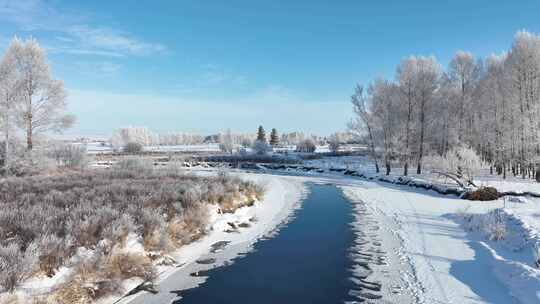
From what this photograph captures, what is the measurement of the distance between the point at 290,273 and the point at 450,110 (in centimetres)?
2920

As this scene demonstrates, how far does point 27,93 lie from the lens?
23094 millimetres

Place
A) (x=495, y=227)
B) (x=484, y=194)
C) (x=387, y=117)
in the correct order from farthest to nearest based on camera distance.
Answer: (x=387, y=117)
(x=484, y=194)
(x=495, y=227)

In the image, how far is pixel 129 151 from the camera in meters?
78.1

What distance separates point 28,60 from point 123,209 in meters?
19.1

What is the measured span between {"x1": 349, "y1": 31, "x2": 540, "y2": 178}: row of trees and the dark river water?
69.6 ft

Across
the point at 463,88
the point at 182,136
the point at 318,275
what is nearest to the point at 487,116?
the point at 463,88

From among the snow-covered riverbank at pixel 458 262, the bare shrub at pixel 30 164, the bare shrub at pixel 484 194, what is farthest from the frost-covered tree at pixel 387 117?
the bare shrub at pixel 30 164

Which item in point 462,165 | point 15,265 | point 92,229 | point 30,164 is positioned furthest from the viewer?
point 30,164

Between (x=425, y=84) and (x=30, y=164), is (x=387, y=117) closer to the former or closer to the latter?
(x=425, y=84)

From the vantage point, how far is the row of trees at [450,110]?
26859 mm

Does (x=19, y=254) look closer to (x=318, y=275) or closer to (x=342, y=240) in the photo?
(x=318, y=275)

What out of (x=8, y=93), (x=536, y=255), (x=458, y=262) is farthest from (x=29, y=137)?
(x=536, y=255)

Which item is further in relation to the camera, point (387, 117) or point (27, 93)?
point (387, 117)

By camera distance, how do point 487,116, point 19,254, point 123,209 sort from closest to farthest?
1. point 19,254
2. point 123,209
3. point 487,116
